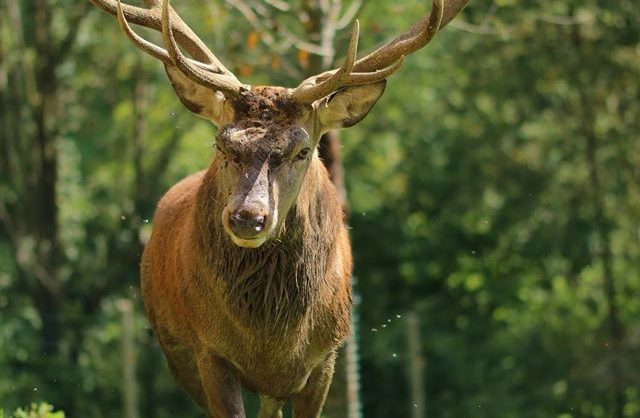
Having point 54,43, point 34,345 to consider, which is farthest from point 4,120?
point 34,345

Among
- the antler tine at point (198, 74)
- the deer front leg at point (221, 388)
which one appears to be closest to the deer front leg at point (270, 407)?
the deer front leg at point (221, 388)

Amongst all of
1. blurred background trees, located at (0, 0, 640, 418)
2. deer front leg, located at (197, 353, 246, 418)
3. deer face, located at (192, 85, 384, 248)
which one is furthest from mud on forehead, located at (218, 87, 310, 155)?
blurred background trees, located at (0, 0, 640, 418)

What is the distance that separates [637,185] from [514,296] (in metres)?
1.88

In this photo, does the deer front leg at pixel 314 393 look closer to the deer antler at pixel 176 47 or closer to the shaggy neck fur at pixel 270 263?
the shaggy neck fur at pixel 270 263

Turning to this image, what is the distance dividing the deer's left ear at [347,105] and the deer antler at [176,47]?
437 mm

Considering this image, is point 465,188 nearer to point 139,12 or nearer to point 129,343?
point 129,343

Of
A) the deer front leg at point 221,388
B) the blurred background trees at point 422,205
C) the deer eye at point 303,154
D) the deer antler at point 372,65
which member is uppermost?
the deer antler at point 372,65

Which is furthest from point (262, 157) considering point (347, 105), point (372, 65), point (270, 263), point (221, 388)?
point (221, 388)

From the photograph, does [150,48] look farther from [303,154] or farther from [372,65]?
[372,65]

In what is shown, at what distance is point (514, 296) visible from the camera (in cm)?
1888

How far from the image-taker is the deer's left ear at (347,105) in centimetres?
A: 793

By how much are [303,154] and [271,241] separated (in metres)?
0.48

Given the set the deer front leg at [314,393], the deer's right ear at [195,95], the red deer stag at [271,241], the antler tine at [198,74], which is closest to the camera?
the red deer stag at [271,241]

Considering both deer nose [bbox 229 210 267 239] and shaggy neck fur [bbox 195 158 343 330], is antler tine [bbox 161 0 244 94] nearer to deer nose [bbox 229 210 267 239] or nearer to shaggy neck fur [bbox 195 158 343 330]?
shaggy neck fur [bbox 195 158 343 330]
